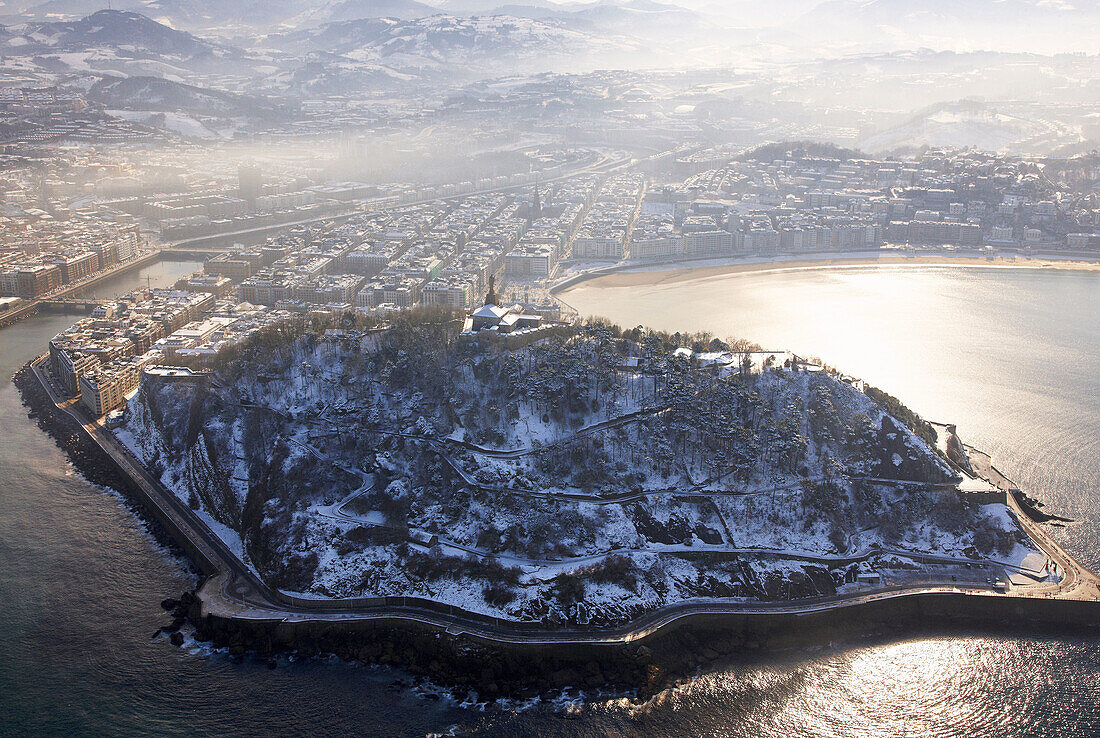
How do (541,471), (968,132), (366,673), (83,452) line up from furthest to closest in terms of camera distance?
(968,132) < (83,452) < (541,471) < (366,673)

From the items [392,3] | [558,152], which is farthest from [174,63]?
[558,152]

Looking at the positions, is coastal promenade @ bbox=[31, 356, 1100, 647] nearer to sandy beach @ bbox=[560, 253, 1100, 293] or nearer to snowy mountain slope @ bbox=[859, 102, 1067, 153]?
sandy beach @ bbox=[560, 253, 1100, 293]

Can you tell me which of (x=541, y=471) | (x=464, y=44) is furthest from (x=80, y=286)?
(x=464, y=44)

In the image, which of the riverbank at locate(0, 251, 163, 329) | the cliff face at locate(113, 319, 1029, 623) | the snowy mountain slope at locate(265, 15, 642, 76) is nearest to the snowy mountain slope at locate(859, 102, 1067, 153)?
the riverbank at locate(0, 251, 163, 329)

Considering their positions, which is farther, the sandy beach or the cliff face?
the sandy beach

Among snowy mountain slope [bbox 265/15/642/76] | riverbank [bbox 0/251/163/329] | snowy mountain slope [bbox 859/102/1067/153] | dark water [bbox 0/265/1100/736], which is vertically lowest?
dark water [bbox 0/265/1100/736]

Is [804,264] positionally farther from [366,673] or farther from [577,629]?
[366,673]

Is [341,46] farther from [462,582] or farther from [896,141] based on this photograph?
[462,582]
